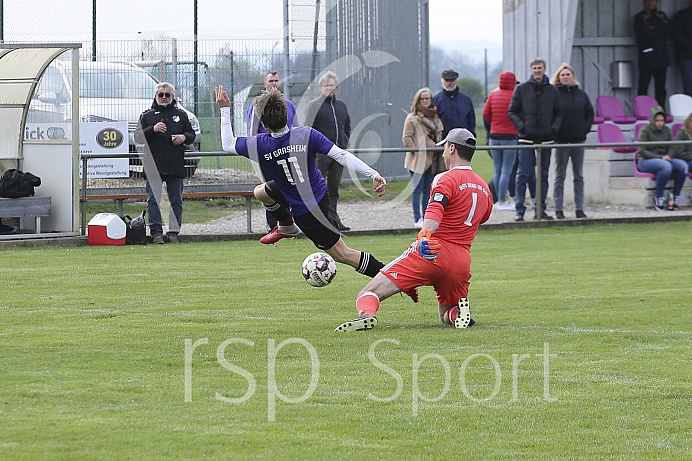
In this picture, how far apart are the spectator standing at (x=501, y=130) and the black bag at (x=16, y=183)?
7561 millimetres

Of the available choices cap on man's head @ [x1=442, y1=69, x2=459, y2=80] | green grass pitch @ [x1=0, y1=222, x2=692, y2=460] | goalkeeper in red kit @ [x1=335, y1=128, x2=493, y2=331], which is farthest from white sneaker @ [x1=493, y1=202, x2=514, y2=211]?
goalkeeper in red kit @ [x1=335, y1=128, x2=493, y2=331]

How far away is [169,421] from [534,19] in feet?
63.7

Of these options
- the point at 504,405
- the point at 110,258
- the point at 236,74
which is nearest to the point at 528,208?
the point at 236,74

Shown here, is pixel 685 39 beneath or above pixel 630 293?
above

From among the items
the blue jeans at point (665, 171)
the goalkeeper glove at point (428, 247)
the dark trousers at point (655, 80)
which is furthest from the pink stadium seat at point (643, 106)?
the goalkeeper glove at point (428, 247)

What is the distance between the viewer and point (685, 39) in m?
23.6

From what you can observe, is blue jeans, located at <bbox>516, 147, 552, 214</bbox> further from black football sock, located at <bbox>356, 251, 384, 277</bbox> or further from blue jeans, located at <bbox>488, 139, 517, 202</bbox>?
black football sock, located at <bbox>356, 251, 384, 277</bbox>

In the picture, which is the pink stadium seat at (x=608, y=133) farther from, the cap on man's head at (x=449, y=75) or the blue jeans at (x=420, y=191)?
the blue jeans at (x=420, y=191)

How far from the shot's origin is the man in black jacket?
1490cm

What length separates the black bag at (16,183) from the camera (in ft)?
47.3

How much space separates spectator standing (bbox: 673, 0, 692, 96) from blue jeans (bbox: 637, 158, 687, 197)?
5.95 m

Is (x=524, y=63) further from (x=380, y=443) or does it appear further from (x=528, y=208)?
(x=380, y=443)

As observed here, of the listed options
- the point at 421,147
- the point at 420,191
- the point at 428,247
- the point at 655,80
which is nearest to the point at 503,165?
the point at 421,147

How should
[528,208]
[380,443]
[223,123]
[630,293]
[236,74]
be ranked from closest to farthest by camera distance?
1. [380,443]
2. [223,123]
3. [630,293]
4. [528,208]
5. [236,74]
